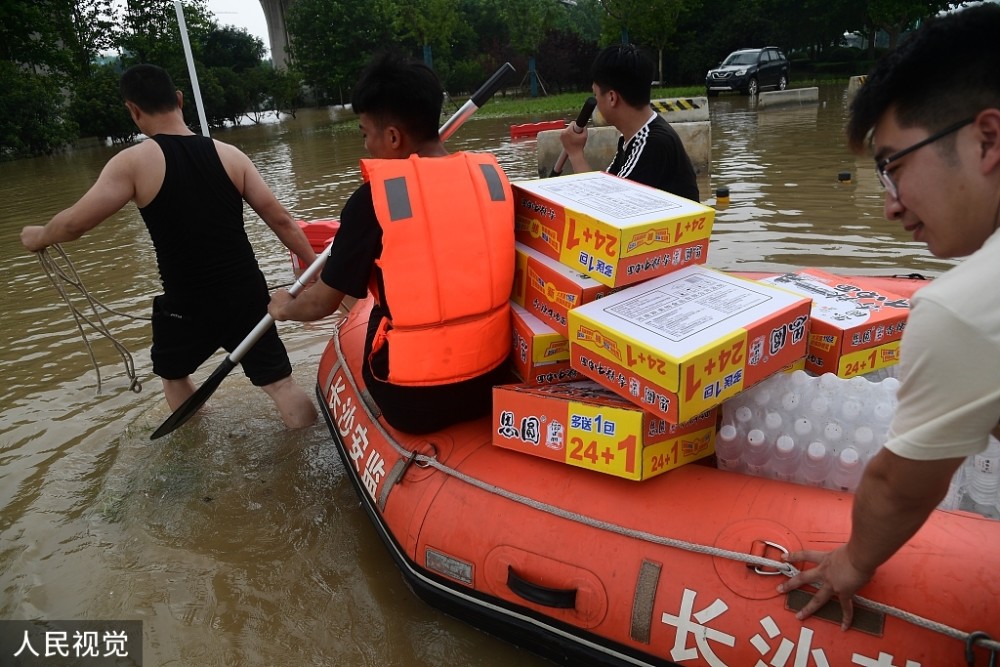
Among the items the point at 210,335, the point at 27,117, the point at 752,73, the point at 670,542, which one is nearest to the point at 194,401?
the point at 210,335

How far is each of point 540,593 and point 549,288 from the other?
1.07 m

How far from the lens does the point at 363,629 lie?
2.56 meters

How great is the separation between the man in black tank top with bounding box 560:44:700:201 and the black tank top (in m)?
2.04

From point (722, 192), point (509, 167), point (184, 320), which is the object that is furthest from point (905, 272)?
point (509, 167)

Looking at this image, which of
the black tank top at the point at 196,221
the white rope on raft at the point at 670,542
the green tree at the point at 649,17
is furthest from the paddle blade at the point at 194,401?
the green tree at the point at 649,17

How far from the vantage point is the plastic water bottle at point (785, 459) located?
2.12 m

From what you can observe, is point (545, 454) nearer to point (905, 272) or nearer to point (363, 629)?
point (363, 629)

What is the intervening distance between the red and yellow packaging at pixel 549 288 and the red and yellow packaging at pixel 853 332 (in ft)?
2.44

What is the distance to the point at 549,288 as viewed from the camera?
2.47 metres

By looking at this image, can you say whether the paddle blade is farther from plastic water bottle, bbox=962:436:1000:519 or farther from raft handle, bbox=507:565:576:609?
plastic water bottle, bbox=962:436:1000:519

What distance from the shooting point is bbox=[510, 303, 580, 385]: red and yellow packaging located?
250 cm

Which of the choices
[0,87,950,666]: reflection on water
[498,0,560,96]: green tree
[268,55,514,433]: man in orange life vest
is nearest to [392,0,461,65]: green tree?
[498,0,560,96]: green tree

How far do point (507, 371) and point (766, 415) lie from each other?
3.40ft

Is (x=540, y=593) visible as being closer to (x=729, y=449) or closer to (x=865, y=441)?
(x=729, y=449)
